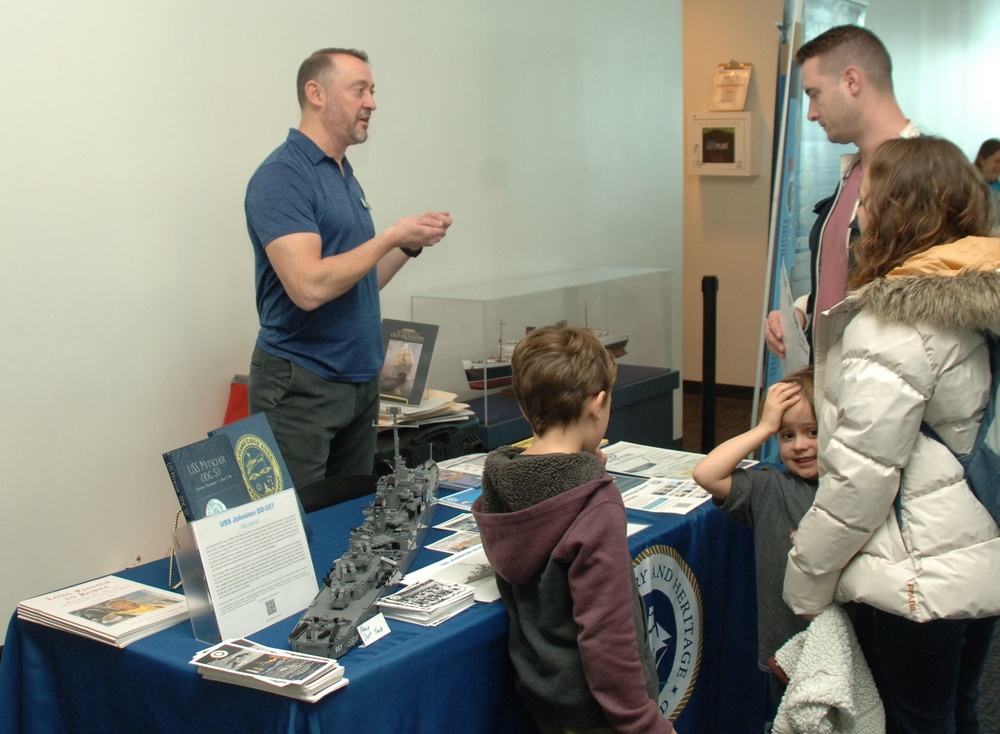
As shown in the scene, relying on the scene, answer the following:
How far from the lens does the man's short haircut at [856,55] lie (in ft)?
8.98

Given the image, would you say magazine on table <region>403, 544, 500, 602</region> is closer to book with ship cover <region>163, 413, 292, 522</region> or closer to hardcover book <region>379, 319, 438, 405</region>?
book with ship cover <region>163, 413, 292, 522</region>

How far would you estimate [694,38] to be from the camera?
6.93 m

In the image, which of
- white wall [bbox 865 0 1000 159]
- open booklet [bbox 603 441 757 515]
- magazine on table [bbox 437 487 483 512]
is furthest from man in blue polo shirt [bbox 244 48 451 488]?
white wall [bbox 865 0 1000 159]

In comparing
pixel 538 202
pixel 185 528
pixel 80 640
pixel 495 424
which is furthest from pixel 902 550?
pixel 538 202

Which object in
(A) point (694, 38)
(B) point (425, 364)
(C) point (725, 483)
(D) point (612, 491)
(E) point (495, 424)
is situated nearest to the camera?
(D) point (612, 491)

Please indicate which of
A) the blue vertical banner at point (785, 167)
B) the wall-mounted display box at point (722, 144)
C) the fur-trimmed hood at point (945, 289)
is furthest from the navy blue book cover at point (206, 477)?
the wall-mounted display box at point (722, 144)

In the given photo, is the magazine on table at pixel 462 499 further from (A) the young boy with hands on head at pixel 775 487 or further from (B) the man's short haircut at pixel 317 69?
(B) the man's short haircut at pixel 317 69

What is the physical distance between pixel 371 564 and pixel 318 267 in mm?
1022

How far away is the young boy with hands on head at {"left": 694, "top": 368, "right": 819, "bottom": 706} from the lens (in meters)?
Answer: 1.96

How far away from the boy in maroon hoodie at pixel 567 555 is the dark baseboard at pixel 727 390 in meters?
5.54

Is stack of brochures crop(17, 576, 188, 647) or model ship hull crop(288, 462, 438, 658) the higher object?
model ship hull crop(288, 462, 438, 658)

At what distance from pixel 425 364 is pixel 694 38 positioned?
4.40 metres

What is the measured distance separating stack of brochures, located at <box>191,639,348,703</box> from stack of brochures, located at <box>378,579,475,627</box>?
7.8 inches

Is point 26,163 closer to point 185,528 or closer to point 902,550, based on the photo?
point 185,528
